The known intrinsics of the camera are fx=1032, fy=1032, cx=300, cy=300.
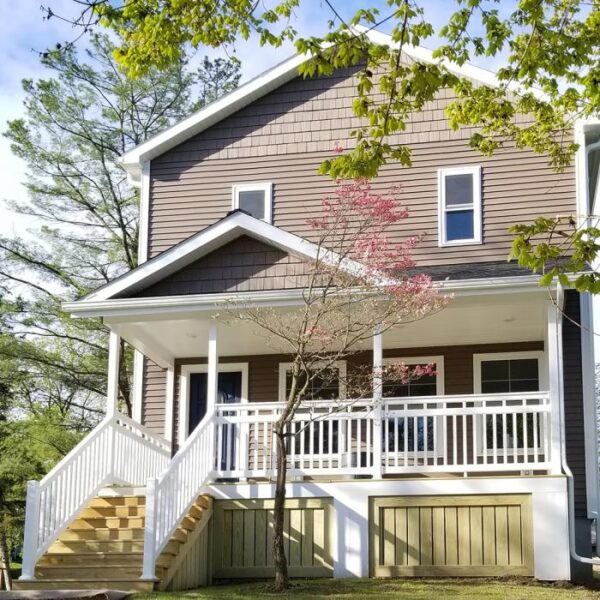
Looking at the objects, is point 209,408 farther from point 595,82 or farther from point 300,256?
point 595,82

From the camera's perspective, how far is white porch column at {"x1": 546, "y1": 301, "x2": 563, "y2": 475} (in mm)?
12609

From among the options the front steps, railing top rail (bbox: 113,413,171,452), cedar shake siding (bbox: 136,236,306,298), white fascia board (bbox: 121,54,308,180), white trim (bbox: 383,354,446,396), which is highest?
white fascia board (bbox: 121,54,308,180)

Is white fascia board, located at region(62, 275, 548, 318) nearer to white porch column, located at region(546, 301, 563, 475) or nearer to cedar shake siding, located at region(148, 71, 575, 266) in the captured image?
white porch column, located at region(546, 301, 563, 475)

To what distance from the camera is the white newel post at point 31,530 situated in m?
11.6

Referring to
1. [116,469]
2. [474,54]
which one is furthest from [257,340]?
[474,54]

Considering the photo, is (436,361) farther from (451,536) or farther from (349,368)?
(451,536)

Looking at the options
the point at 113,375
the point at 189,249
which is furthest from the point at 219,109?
the point at 113,375

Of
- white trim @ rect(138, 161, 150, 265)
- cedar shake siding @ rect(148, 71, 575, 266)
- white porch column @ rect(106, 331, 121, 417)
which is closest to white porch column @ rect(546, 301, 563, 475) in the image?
cedar shake siding @ rect(148, 71, 575, 266)

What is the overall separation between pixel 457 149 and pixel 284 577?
7.85 metres

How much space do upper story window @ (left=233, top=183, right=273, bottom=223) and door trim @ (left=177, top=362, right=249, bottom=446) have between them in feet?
8.24

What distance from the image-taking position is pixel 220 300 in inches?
533

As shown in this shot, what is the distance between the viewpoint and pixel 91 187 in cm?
2481

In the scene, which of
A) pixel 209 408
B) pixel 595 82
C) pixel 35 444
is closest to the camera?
pixel 595 82

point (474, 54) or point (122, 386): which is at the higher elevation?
point (474, 54)
